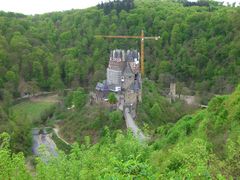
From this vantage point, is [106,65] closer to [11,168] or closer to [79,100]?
[79,100]

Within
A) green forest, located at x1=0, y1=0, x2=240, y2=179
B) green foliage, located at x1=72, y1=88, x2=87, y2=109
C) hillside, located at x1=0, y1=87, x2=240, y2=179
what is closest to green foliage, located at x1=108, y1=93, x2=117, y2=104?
green forest, located at x1=0, y1=0, x2=240, y2=179

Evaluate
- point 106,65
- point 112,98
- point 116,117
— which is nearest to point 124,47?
point 106,65

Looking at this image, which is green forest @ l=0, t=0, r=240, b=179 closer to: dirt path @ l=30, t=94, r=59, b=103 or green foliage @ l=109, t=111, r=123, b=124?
green foliage @ l=109, t=111, r=123, b=124

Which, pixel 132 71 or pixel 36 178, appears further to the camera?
pixel 132 71

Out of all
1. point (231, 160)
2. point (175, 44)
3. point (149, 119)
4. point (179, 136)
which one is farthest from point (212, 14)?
point (231, 160)

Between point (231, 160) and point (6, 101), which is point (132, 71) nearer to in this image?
point (6, 101)

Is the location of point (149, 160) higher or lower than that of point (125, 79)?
higher

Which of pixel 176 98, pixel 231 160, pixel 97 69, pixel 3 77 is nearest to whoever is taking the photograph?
pixel 231 160
